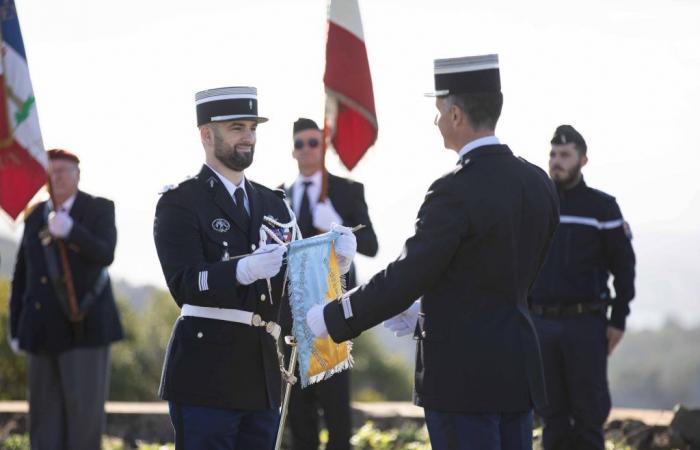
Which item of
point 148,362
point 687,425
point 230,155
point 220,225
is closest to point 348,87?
point 230,155

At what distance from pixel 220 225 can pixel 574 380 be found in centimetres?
342

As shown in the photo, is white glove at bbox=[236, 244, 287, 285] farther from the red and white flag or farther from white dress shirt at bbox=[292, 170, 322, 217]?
white dress shirt at bbox=[292, 170, 322, 217]

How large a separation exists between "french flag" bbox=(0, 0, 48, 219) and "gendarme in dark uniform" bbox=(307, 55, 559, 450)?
2572mm

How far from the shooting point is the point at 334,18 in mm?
5695

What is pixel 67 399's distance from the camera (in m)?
7.77

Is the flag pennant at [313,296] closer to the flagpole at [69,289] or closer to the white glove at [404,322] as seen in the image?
the white glove at [404,322]

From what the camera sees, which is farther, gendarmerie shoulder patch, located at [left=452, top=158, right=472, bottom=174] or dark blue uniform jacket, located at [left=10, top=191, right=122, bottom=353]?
dark blue uniform jacket, located at [left=10, top=191, right=122, bottom=353]

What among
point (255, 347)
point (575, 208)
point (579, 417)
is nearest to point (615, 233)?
point (575, 208)

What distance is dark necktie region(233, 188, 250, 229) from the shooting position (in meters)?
5.35

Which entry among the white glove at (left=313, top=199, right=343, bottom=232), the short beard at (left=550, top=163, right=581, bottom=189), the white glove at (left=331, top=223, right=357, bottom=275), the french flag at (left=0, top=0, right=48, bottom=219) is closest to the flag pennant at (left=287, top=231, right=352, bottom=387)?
the white glove at (left=331, top=223, right=357, bottom=275)

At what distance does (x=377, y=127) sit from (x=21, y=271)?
10.8 feet

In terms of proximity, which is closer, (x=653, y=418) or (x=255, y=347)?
(x=255, y=347)

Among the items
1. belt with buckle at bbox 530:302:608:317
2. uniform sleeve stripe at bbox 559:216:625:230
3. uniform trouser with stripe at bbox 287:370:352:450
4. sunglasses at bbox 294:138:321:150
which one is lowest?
uniform trouser with stripe at bbox 287:370:352:450

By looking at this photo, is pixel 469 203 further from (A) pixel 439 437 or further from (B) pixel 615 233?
(B) pixel 615 233
